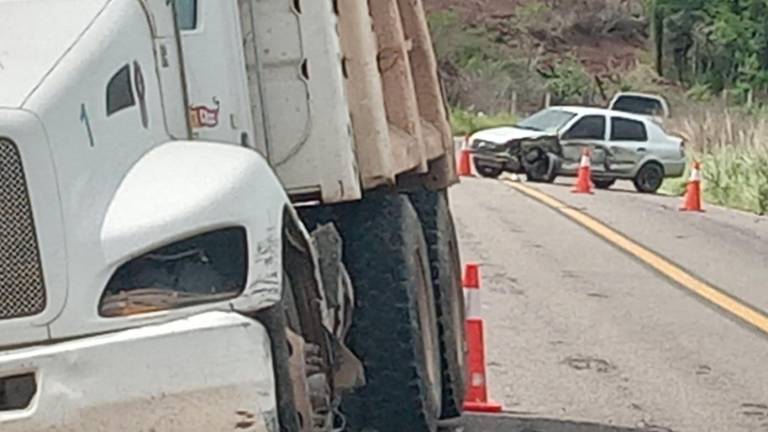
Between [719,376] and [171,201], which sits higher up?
[171,201]

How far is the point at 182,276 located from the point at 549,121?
3167 centimetres

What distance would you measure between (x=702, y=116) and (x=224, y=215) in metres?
43.1

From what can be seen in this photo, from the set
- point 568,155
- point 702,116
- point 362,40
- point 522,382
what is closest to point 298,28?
point 362,40

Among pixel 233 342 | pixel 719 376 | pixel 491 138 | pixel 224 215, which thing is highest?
pixel 224 215

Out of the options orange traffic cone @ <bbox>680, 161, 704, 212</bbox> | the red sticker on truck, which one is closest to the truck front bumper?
the red sticker on truck

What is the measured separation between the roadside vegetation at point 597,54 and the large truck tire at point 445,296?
3757 cm

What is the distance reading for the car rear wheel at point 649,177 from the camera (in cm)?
3691

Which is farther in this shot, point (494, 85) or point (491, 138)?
point (494, 85)

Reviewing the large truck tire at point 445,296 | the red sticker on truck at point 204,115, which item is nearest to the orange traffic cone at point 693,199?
the large truck tire at point 445,296

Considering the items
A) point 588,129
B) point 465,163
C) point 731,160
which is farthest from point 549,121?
point 731,160

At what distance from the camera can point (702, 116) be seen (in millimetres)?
47781

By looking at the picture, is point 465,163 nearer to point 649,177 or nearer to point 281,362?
point 649,177

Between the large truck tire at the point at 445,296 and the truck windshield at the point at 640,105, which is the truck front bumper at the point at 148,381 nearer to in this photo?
the large truck tire at the point at 445,296

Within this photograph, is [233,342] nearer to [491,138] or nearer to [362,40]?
[362,40]
